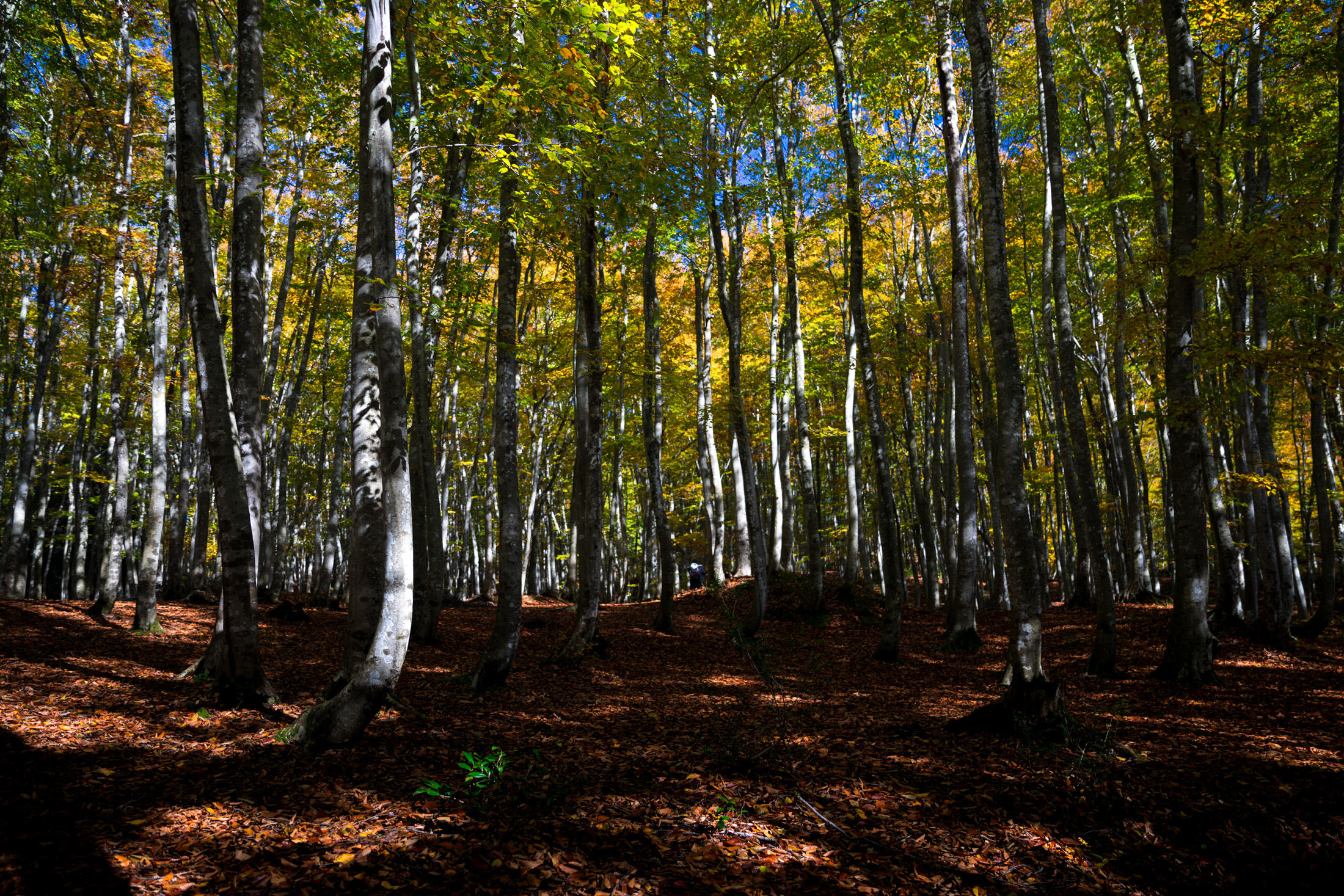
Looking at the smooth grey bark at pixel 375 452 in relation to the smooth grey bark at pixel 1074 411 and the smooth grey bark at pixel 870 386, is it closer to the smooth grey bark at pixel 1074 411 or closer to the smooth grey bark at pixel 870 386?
the smooth grey bark at pixel 870 386

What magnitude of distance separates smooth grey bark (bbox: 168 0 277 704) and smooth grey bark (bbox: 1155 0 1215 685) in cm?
1003

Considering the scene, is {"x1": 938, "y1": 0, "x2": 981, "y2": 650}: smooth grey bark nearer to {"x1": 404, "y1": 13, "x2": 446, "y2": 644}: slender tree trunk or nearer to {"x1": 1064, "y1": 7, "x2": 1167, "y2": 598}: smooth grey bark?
{"x1": 1064, "y1": 7, "x2": 1167, "y2": 598}: smooth grey bark

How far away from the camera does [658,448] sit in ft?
42.5

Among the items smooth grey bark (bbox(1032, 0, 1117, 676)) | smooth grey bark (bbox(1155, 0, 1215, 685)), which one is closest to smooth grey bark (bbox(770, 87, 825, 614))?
smooth grey bark (bbox(1032, 0, 1117, 676))

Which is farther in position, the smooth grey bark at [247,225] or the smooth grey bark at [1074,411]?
the smooth grey bark at [1074,411]

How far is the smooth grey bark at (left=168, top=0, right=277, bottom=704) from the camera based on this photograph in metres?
5.56

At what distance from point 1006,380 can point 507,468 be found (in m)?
5.51

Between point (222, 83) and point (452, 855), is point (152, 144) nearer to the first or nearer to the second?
point (222, 83)

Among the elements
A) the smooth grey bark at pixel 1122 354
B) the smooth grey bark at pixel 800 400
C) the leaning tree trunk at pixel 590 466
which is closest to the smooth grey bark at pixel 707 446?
the smooth grey bark at pixel 800 400

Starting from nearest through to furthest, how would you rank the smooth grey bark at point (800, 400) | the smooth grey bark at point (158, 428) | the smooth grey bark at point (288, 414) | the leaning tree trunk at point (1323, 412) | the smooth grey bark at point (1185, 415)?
the smooth grey bark at point (1185, 415), the leaning tree trunk at point (1323, 412), the smooth grey bark at point (158, 428), the smooth grey bark at point (800, 400), the smooth grey bark at point (288, 414)

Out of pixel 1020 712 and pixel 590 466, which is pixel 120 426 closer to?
pixel 590 466

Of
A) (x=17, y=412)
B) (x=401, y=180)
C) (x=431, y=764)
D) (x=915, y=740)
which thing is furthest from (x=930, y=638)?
(x=17, y=412)

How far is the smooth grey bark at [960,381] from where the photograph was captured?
920 centimetres

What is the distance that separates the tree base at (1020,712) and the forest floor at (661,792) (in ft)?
0.45
